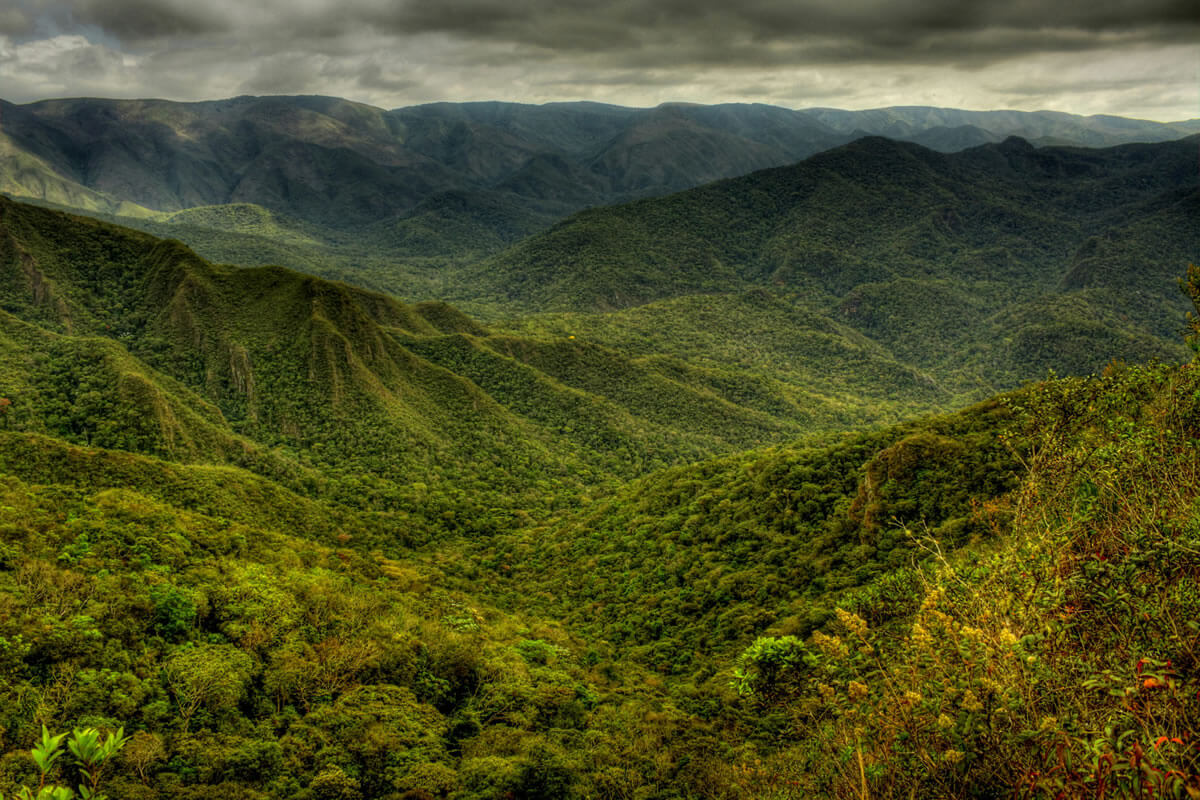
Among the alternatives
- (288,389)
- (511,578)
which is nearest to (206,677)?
(511,578)

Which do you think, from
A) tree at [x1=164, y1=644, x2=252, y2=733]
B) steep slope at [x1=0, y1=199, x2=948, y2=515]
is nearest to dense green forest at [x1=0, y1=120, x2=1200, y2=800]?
tree at [x1=164, y1=644, x2=252, y2=733]

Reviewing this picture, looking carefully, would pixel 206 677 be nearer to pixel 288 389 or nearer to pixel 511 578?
pixel 511 578

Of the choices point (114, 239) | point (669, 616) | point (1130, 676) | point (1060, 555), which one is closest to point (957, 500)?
point (669, 616)

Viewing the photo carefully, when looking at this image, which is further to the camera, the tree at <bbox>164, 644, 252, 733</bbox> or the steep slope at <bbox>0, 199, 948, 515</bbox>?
the steep slope at <bbox>0, 199, 948, 515</bbox>

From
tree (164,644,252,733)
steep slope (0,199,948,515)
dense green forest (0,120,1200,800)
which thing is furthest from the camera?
steep slope (0,199,948,515)

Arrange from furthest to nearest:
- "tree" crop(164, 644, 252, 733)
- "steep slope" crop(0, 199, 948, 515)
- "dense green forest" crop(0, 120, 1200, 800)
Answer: "steep slope" crop(0, 199, 948, 515), "tree" crop(164, 644, 252, 733), "dense green forest" crop(0, 120, 1200, 800)

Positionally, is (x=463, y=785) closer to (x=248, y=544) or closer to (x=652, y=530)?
(x=248, y=544)

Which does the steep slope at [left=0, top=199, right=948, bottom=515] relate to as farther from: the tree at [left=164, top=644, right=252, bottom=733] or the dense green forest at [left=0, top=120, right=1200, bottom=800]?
the tree at [left=164, top=644, right=252, bottom=733]

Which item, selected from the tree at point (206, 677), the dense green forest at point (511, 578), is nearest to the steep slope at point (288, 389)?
the dense green forest at point (511, 578)
